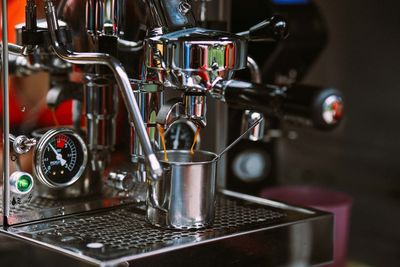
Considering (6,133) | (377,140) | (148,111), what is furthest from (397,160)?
(6,133)

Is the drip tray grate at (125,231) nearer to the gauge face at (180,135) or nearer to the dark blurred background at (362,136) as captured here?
the gauge face at (180,135)

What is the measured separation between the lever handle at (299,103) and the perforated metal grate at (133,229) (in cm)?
15

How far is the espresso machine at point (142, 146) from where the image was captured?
2.36 feet

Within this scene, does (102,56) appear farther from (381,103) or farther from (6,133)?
(381,103)

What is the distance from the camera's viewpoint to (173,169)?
0.76 meters

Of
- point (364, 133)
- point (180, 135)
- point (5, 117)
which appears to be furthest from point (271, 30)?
point (364, 133)

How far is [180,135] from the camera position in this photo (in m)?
0.96

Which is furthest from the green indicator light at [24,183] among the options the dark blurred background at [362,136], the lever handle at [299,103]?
the dark blurred background at [362,136]

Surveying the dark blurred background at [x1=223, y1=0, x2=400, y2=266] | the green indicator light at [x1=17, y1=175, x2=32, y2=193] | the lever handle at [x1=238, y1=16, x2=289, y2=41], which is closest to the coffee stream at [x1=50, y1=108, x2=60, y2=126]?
the green indicator light at [x1=17, y1=175, x2=32, y2=193]

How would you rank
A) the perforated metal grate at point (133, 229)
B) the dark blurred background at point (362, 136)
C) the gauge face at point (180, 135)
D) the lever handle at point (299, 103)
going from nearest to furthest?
the lever handle at point (299, 103) → the perforated metal grate at point (133, 229) → the gauge face at point (180, 135) → the dark blurred background at point (362, 136)

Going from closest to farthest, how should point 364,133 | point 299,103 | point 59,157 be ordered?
point 299,103 < point 59,157 < point 364,133

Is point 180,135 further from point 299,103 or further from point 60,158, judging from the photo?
point 299,103

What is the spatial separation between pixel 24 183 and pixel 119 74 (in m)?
0.19

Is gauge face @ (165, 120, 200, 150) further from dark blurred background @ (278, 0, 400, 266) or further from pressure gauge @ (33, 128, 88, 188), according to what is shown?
dark blurred background @ (278, 0, 400, 266)
